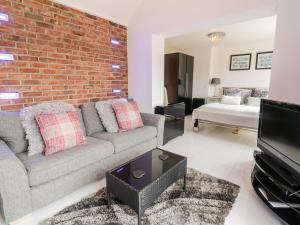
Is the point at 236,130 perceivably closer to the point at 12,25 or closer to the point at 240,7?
the point at 240,7

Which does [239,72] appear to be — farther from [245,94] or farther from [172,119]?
[172,119]

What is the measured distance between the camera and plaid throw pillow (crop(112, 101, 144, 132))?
2531 mm

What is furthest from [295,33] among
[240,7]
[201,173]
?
[201,173]

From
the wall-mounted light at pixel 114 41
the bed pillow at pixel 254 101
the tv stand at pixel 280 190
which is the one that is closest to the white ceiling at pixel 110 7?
the wall-mounted light at pixel 114 41

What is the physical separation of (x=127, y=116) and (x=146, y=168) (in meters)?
1.11

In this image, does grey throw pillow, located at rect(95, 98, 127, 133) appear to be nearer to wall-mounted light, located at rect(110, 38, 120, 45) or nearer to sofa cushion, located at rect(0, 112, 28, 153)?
sofa cushion, located at rect(0, 112, 28, 153)

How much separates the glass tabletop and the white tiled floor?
0.54 meters

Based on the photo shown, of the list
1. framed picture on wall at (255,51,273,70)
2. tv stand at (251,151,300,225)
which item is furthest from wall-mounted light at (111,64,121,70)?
framed picture on wall at (255,51,273,70)

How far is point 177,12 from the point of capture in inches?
106

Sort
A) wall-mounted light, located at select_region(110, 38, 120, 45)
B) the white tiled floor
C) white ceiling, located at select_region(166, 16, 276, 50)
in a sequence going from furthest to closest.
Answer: white ceiling, located at select_region(166, 16, 276, 50), wall-mounted light, located at select_region(110, 38, 120, 45), the white tiled floor

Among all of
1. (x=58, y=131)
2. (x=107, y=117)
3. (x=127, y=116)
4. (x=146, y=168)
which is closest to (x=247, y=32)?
(x=127, y=116)

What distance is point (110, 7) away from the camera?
284 cm

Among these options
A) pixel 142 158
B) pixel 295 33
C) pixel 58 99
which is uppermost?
pixel 295 33

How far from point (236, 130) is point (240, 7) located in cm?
261
